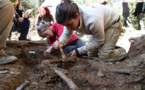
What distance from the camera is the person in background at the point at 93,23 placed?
1771 millimetres

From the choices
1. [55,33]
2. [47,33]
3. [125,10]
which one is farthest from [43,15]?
[125,10]

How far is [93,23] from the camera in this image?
75.9 inches

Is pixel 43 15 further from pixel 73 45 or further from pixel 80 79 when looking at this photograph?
pixel 80 79

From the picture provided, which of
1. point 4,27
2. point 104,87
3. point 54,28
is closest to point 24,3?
point 54,28

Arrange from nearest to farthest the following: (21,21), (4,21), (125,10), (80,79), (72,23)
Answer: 1. (80,79)
2. (72,23)
3. (4,21)
4. (21,21)
5. (125,10)

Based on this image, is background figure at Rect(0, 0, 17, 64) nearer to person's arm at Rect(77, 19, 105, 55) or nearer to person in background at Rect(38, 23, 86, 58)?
person in background at Rect(38, 23, 86, 58)

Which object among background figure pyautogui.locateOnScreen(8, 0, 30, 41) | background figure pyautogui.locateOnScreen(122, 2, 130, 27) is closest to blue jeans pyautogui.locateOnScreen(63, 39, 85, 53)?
background figure pyautogui.locateOnScreen(8, 0, 30, 41)

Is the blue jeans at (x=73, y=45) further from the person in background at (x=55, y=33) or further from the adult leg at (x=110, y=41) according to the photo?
the adult leg at (x=110, y=41)

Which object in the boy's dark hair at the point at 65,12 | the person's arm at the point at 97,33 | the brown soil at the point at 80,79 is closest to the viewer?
the brown soil at the point at 80,79

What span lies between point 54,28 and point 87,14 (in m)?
1.43

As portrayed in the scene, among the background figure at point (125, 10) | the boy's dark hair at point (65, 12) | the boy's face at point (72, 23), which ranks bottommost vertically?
the background figure at point (125, 10)

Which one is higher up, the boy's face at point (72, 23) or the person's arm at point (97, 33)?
the boy's face at point (72, 23)

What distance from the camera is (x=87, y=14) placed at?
1.98m

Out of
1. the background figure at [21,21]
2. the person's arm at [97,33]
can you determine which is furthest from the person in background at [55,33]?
the background figure at [21,21]
